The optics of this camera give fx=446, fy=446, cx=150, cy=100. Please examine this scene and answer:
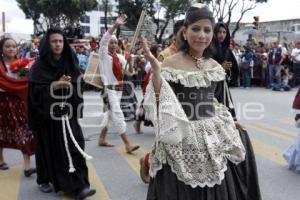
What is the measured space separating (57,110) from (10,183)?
1.31 metres

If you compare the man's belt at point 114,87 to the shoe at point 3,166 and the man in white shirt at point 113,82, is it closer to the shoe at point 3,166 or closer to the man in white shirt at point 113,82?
the man in white shirt at point 113,82

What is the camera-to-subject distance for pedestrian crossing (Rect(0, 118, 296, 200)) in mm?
5012

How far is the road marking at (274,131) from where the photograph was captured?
26.1 feet

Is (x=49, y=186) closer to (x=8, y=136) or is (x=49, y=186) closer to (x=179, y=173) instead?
(x=8, y=136)

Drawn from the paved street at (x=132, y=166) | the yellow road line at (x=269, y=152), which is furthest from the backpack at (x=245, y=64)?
the yellow road line at (x=269, y=152)

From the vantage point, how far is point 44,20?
169 ft

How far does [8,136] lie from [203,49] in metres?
3.70

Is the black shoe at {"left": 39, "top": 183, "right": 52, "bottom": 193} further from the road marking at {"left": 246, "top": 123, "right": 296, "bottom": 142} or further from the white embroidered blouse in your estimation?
the road marking at {"left": 246, "top": 123, "right": 296, "bottom": 142}

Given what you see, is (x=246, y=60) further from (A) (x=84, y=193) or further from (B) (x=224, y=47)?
(A) (x=84, y=193)

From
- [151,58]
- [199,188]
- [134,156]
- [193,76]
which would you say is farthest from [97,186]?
[151,58]

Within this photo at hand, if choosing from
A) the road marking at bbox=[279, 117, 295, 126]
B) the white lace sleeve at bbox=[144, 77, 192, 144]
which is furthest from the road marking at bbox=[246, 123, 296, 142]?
the white lace sleeve at bbox=[144, 77, 192, 144]

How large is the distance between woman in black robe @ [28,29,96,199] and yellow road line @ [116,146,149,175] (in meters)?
1.20

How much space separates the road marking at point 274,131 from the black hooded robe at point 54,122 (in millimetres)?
4306

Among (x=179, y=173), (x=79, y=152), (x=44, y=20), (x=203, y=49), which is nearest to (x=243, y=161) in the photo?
(x=179, y=173)
